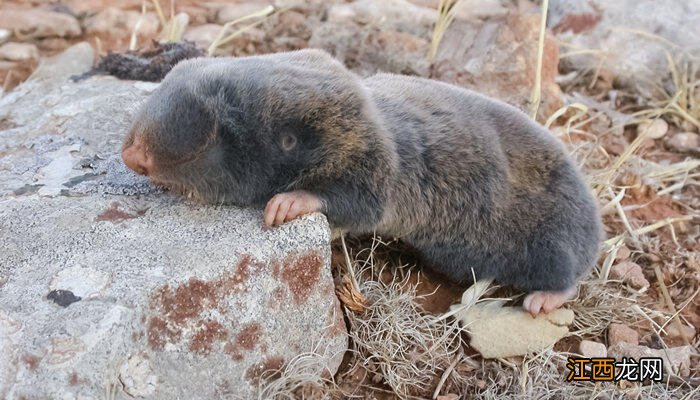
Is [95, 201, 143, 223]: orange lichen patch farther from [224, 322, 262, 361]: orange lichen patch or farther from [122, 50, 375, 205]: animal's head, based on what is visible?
[224, 322, 262, 361]: orange lichen patch

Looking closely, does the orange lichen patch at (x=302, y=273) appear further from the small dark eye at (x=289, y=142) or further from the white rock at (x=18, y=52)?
the white rock at (x=18, y=52)

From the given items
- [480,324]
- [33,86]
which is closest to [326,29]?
[33,86]

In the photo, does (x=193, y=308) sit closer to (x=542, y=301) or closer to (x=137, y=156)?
(x=137, y=156)

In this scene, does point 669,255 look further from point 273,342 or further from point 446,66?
point 273,342

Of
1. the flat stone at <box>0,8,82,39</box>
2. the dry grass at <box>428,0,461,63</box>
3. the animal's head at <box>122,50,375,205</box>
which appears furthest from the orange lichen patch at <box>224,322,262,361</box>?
the flat stone at <box>0,8,82,39</box>

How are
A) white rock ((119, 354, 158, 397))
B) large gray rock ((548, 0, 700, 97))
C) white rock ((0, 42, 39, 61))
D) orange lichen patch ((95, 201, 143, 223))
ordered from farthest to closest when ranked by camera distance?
large gray rock ((548, 0, 700, 97)), white rock ((0, 42, 39, 61)), orange lichen patch ((95, 201, 143, 223)), white rock ((119, 354, 158, 397))

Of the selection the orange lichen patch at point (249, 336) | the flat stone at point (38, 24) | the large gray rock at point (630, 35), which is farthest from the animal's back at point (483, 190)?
the flat stone at point (38, 24)
